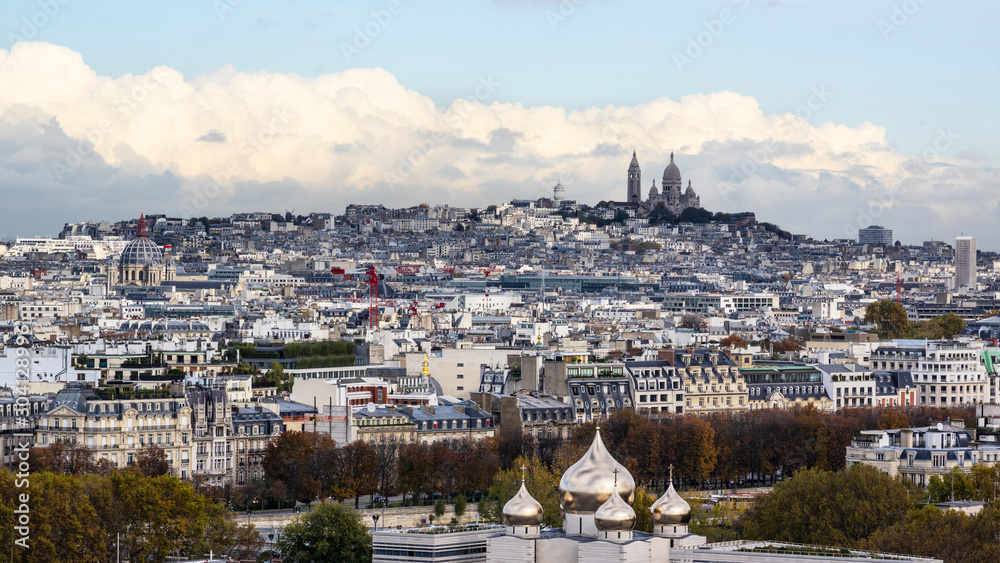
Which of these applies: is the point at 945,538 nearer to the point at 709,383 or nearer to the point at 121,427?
the point at 121,427

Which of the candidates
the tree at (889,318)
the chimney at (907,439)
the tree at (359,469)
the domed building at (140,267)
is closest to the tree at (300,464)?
the tree at (359,469)

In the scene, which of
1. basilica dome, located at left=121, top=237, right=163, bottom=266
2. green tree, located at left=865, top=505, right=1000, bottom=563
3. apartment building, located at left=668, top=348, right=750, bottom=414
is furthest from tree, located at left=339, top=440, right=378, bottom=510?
basilica dome, located at left=121, top=237, right=163, bottom=266

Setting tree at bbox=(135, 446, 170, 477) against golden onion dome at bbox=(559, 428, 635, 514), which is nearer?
golden onion dome at bbox=(559, 428, 635, 514)

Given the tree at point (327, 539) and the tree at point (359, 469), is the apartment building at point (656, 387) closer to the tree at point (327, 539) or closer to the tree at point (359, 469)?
the tree at point (359, 469)

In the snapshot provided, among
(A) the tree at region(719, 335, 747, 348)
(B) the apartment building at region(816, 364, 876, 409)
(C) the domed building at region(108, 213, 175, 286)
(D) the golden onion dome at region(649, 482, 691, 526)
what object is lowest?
(D) the golden onion dome at region(649, 482, 691, 526)

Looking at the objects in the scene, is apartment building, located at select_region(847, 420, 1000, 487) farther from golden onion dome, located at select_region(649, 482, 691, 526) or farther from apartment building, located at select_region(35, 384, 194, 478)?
apartment building, located at select_region(35, 384, 194, 478)

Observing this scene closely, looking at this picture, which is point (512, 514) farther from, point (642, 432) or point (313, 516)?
point (642, 432)
